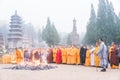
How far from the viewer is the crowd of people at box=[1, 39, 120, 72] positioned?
16547 mm

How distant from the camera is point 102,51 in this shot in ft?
50.1

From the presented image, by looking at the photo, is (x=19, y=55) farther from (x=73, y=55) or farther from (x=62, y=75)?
(x=62, y=75)

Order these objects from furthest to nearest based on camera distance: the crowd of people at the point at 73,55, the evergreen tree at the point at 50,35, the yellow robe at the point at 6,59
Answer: the evergreen tree at the point at 50,35, the yellow robe at the point at 6,59, the crowd of people at the point at 73,55

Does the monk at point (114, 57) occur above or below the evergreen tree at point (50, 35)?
below

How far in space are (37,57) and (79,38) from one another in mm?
55505

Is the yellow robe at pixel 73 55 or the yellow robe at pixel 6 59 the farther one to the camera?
the yellow robe at pixel 6 59

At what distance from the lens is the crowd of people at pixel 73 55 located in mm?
16547

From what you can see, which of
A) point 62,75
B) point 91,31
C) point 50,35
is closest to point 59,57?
point 62,75

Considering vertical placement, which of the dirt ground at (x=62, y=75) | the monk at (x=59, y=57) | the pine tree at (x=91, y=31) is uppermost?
the pine tree at (x=91, y=31)

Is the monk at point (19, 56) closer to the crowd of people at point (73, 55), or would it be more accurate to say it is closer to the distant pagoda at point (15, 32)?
the crowd of people at point (73, 55)

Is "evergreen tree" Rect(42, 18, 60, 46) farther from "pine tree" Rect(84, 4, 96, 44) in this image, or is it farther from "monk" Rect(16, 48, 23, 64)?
"monk" Rect(16, 48, 23, 64)

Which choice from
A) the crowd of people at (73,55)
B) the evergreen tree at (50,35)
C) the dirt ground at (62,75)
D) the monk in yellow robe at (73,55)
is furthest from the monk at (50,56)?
the evergreen tree at (50,35)

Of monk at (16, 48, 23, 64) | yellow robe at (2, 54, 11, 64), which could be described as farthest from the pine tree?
monk at (16, 48, 23, 64)

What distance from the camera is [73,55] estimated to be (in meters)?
20.6
